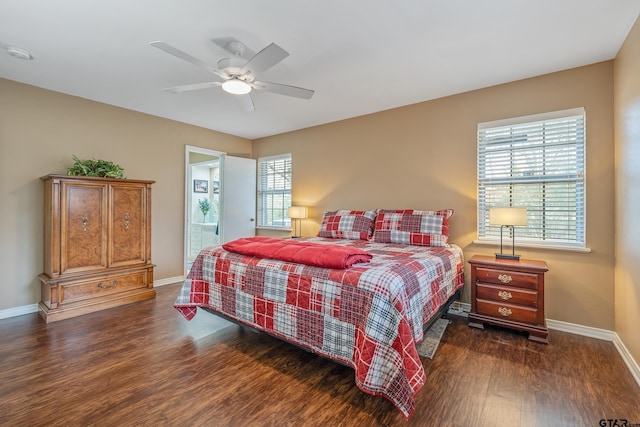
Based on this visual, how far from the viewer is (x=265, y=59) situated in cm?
203

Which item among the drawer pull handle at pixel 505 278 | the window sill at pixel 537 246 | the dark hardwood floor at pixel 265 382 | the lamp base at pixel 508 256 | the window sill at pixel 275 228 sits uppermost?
the window sill at pixel 275 228

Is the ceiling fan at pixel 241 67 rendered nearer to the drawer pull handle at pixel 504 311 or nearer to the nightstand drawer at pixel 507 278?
the nightstand drawer at pixel 507 278

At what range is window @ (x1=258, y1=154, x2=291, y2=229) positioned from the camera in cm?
516

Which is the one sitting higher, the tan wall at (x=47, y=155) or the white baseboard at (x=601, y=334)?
the tan wall at (x=47, y=155)

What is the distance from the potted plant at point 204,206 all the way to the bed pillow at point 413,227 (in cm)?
449

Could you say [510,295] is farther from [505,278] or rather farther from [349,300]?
[349,300]

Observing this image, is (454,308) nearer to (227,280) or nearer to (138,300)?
(227,280)

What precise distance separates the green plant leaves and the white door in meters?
1.65

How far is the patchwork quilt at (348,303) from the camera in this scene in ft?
5.15

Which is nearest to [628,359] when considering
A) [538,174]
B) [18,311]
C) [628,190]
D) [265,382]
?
[628,190]

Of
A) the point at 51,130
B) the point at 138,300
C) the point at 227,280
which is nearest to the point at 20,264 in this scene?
the point at 138,300

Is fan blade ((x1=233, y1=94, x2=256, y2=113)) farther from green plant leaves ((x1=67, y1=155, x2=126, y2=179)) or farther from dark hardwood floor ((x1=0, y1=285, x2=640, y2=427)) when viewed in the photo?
dark hardwood floor ((x1=0, y1=285, x2=640, y2=427))

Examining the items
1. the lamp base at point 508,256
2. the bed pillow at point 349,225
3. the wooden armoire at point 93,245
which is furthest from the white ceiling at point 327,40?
the lamp base at point 508,256

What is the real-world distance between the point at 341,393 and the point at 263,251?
1.12 metres
